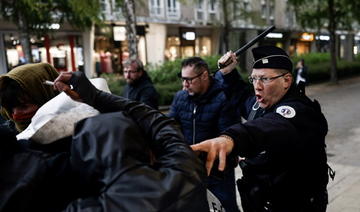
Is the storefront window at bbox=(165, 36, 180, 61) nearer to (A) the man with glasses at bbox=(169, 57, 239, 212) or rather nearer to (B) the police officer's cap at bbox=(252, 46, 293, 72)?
(A) the man with glasses at bbox=(169, 57, 239, 212)

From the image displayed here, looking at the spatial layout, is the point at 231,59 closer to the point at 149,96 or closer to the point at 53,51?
the point at 149,96

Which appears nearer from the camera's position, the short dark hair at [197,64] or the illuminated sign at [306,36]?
the short dark hair at [197,64]

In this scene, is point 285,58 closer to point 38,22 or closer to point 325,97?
point 38,22

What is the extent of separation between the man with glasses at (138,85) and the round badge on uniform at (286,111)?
2862 mm

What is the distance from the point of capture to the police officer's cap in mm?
2299

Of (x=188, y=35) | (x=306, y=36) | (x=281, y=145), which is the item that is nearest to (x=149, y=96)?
(x=281, y=145)

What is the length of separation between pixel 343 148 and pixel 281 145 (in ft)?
19.9

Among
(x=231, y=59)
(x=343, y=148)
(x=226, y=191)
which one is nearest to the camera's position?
(x=231, y=59)

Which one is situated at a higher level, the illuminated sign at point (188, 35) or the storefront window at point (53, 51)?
the illuminated sign at point (188, 35)

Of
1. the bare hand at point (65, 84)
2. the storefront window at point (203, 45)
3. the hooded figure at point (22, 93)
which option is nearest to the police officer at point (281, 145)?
the bare hand at point (65, 84)

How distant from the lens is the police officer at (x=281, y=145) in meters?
1.83

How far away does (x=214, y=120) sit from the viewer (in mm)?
3531

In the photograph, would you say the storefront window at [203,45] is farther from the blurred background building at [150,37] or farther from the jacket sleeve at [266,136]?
the jacket sleeve at [266,136]

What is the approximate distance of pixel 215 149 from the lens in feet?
4.83
